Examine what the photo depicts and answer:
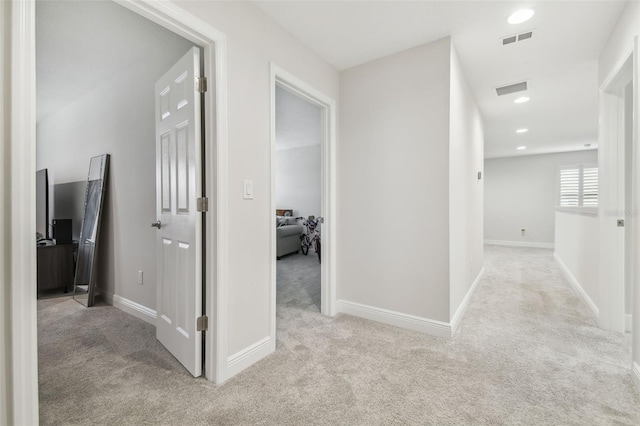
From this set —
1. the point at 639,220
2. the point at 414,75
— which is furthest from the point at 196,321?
the point at 639,220

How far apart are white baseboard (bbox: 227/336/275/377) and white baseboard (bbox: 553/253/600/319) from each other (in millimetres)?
3023

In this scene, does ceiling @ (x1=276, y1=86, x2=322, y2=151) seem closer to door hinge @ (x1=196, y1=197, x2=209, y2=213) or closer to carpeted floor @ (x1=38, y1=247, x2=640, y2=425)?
door hinge @ (x1=196, y1=197, x2=209, y2=213)

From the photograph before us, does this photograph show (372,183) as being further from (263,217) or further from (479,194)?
(479,194)

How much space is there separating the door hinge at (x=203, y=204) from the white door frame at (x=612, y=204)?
324 centimetres

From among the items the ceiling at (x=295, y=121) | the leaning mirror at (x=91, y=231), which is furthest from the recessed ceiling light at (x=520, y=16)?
the leaning mirror at (x=91, y=231)

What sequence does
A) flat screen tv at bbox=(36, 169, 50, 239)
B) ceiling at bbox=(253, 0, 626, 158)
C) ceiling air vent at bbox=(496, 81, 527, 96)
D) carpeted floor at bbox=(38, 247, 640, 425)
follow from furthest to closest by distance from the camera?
1. flat screen tv at bbox=(36, 169, 50, 239)
2. ceiling air vent at bbox=(496, 81, 527, 96)
3. ceiling at bbox=(253, 0, 626, 158)
4. carpeted floor at bbox=(38, 247, 640, 425)

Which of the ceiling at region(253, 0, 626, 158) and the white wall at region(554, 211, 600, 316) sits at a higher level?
the ceiling at region(253, 0, 626, 158)

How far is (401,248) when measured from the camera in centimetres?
259

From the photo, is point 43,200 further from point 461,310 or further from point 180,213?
point 461,310

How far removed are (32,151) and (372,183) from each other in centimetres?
230

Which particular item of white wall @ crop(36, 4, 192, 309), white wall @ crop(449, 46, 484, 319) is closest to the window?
white wall @ crop(449, 46, 484, 319)

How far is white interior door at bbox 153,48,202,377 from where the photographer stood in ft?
5.82

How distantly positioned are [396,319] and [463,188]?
1495 mm

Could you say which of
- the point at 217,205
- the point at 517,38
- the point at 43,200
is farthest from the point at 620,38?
the point at 43,200
